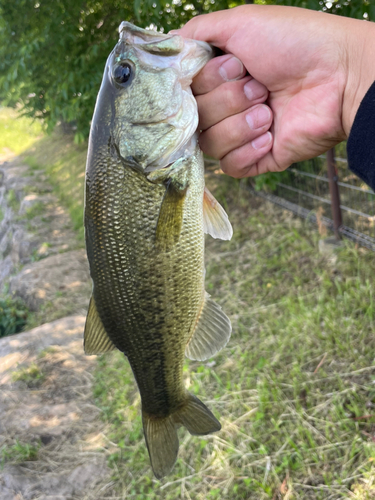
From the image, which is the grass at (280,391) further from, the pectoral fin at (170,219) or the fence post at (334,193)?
the pectoral fin at (170,219)

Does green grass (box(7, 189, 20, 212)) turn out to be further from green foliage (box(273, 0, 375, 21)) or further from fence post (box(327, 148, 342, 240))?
green foliage (box(273, 0, 375, 21))

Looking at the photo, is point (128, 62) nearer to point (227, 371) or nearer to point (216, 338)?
point (216, 338)

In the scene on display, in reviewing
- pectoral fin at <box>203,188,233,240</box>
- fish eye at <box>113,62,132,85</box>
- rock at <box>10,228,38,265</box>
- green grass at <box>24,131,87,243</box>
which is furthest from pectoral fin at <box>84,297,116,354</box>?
rock at <box>10,228,38,265</box>

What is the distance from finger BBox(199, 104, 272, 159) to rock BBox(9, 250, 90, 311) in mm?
5148

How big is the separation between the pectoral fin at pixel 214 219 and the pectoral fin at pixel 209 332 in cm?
31

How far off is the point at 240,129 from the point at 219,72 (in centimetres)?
24

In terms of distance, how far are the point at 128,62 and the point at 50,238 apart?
8328 millimetres

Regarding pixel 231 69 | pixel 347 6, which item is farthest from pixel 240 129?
pixel 347 6

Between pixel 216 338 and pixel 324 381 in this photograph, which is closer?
pixel 216 338

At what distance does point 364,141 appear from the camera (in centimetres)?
145

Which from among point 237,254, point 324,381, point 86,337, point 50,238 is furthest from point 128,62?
point 50,238

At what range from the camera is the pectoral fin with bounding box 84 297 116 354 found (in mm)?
1760

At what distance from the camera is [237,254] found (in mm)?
5258

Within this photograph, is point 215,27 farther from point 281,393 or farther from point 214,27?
point 281,393
